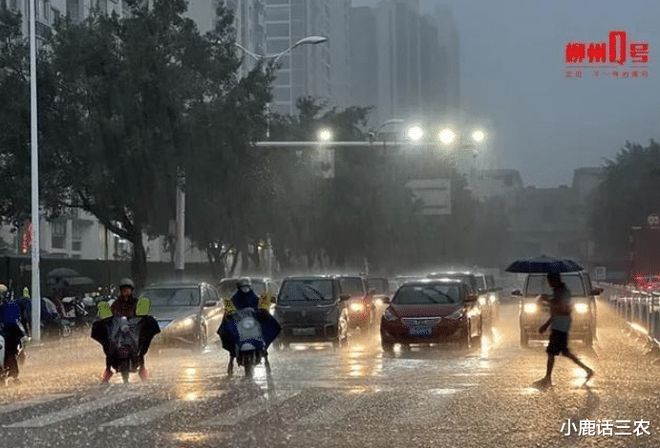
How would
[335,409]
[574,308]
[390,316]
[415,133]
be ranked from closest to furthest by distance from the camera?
1. [335,409]
2. [390,316]
3. [574,308]
4. [415,133]

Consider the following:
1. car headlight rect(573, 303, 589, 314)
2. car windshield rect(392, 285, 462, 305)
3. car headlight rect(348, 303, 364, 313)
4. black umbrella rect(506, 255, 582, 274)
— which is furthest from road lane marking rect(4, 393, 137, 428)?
car headlight rect(348, 303, 364, 313)

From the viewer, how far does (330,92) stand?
174 metres

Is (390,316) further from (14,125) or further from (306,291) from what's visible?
(14,125)

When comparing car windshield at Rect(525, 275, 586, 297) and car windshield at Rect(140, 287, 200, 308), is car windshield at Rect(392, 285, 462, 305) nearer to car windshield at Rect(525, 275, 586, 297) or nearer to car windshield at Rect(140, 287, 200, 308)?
car windshield at Rect(525, 275, 586, 297)

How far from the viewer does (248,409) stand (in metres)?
13.8

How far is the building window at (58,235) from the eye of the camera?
6831cm

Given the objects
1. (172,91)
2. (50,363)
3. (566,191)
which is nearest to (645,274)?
(172,91)

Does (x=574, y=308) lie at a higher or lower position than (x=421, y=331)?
higher

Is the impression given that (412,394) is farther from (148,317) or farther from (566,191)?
(566,191)

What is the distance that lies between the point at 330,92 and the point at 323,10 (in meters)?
12.0

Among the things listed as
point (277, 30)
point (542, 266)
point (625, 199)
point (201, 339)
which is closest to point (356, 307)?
point (201, 339)

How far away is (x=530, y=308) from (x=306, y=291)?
6.14 meters

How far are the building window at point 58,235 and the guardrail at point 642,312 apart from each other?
37.7m

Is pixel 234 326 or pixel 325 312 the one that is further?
pixel 325 312
